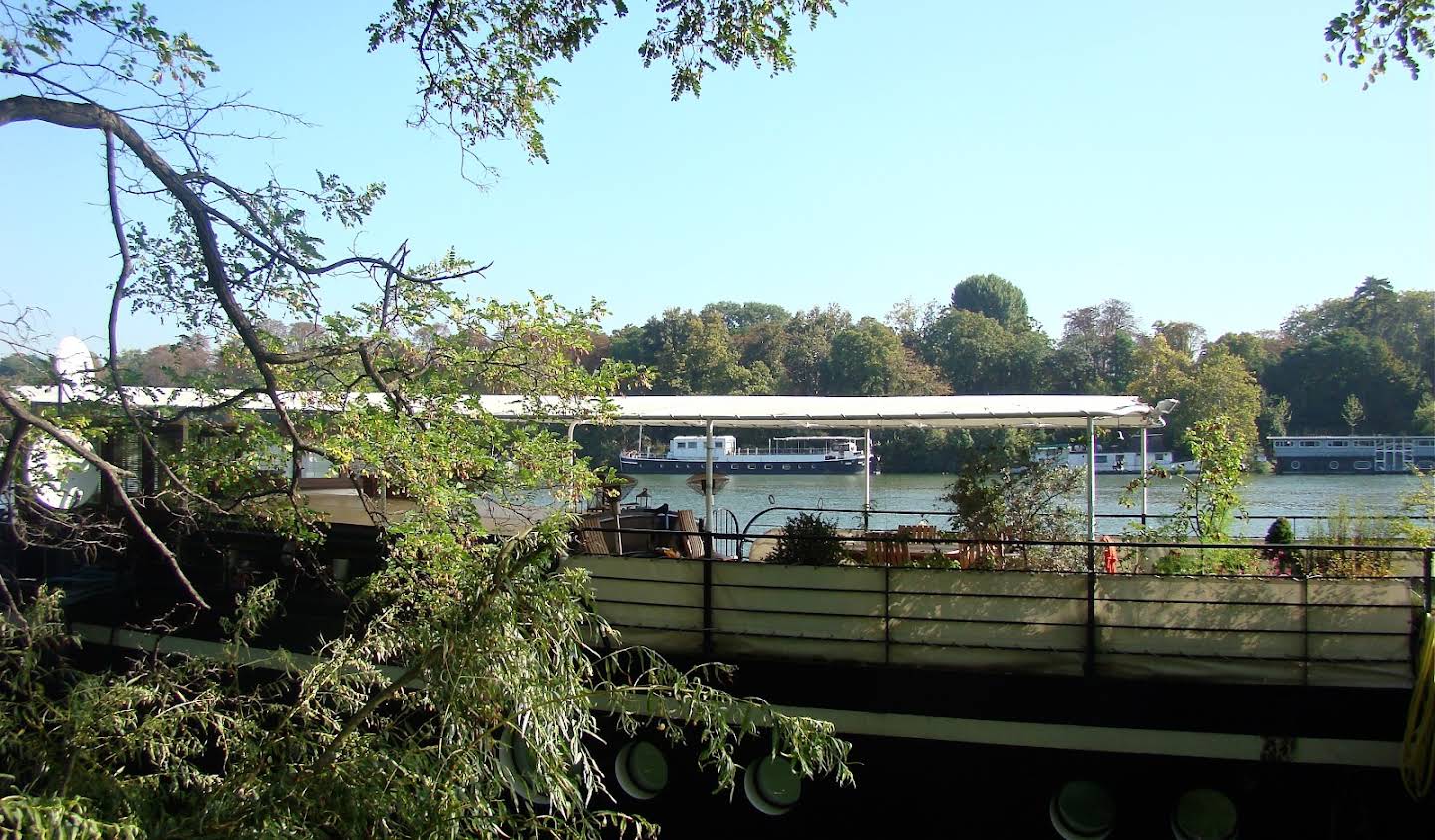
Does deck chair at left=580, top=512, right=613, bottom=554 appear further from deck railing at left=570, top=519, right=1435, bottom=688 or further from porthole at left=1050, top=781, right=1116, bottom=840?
porthole at left=1050, top=781, right=1116, bottom=840

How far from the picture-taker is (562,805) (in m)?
3.39

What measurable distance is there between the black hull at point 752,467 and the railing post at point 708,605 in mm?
33492

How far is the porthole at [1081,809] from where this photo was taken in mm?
5777

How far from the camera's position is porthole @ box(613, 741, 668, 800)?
635cm

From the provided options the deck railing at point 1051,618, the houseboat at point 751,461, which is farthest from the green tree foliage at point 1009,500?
the houseboat at point 751,461

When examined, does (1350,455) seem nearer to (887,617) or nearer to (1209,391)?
(1209,391)

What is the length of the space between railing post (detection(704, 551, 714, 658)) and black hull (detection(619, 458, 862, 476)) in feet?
110

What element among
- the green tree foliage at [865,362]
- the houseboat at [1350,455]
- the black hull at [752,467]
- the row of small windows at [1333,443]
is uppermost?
the green tree foliage at [865,362]

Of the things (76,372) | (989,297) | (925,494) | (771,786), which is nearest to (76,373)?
(76,372)

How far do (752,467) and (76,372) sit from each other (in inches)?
1437

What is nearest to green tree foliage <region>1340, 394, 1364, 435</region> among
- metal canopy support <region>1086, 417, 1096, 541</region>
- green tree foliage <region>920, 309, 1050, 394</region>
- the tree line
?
the tree line

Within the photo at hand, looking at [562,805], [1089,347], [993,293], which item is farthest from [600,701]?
[993,293]

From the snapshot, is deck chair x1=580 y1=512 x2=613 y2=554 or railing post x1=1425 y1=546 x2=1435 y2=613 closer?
railing post x1=1425 y1=546 x2=1435 y2=613

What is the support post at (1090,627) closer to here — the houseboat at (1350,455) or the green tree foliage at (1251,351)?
the houseboat at (1350,455)
